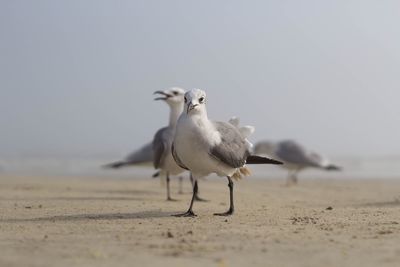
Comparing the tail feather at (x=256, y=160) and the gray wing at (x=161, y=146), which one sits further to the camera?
the gray wing at (x=161, y=146)

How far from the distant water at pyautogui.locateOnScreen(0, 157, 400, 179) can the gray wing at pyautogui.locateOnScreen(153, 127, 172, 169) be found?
13.3 metres

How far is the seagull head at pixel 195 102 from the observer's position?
326 inches

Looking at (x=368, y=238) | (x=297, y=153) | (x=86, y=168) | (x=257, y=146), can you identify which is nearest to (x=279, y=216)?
(x=368, y=238)

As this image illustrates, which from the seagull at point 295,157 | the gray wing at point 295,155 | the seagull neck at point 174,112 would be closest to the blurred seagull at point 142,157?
the seagull neck at point 174,112

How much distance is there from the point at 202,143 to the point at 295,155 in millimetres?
15085

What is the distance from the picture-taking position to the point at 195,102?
8.30 metres

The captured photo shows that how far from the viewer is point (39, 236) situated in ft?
21.4

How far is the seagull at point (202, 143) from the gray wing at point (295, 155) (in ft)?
46.6

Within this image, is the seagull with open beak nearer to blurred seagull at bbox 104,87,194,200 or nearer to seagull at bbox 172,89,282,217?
blurred seagull at bbox 104,87,194,200

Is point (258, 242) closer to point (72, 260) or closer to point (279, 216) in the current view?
point (72, 260)

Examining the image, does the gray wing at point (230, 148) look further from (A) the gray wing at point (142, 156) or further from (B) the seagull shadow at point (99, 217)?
(A) the gray wing at point (142, 156)

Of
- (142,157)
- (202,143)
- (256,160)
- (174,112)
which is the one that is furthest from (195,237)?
(142,157)

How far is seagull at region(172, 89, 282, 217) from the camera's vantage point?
26.7 feet

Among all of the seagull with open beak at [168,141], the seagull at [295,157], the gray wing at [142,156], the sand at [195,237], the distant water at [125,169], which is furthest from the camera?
the distant water at [125,169]
